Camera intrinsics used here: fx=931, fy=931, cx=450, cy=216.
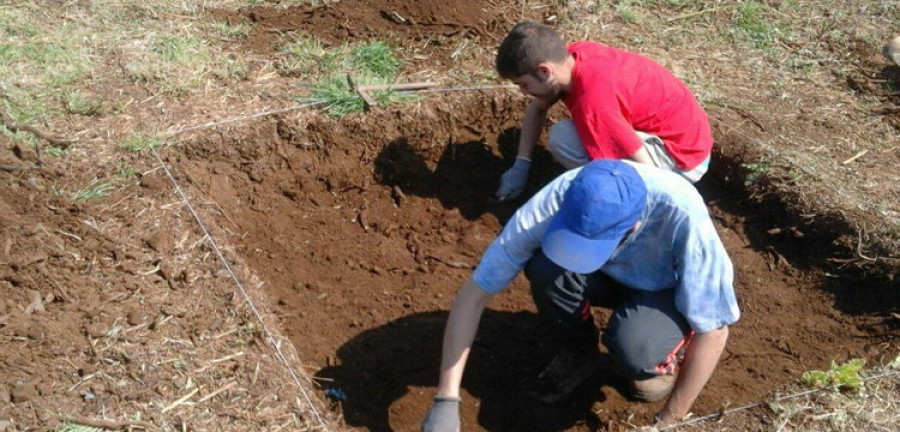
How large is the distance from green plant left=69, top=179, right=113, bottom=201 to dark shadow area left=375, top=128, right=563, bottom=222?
133cm

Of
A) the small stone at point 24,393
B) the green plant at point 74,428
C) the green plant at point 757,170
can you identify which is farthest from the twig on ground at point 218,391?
the green plant at point 757,170

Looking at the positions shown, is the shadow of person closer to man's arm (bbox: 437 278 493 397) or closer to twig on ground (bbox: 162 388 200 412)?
twig on ground (bbox: 162 388 200 412)

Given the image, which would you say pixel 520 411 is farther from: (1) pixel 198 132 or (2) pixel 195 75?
(2) pixel 195 75

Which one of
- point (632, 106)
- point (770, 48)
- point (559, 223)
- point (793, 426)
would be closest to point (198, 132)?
point (632, 106)

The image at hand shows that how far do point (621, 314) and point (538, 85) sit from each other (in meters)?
1.05

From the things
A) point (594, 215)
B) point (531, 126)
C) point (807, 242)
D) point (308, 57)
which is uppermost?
point (594, 215)

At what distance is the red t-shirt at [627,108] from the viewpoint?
3.82 m

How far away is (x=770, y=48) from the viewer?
5.47 meters

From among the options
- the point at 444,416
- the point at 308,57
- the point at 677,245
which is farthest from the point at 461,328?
the point at 308,57

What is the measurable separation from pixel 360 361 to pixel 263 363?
50 cm

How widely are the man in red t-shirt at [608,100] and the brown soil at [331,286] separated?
2.12 feet

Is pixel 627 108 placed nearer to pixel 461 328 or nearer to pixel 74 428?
pixel 461 328

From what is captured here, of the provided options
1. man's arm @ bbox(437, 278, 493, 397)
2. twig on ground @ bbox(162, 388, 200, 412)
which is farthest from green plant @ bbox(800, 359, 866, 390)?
twig on ground @ bbox(162, 388, 200, 412)

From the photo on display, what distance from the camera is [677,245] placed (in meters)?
2.95
